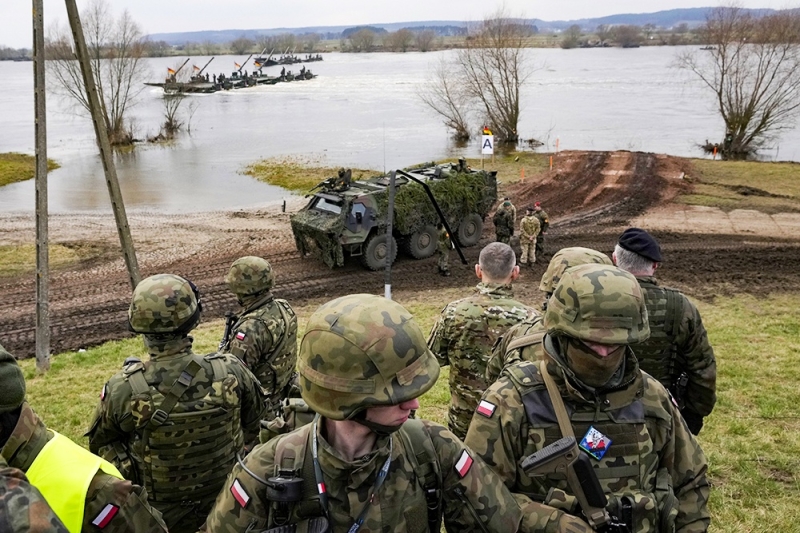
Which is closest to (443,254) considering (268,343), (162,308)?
(268,343)

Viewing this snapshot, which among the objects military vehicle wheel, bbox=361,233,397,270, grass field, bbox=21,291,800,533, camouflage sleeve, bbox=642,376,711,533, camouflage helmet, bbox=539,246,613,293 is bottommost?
grass field, bbox=21,291,800,533

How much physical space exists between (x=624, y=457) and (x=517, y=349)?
98cm

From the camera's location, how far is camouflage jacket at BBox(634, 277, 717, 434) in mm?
3893

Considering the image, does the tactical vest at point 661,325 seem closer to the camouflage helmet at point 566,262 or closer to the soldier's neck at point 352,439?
the camouflage helmet at point 566,262

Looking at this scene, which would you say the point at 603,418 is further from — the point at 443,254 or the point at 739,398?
the point at 443,254

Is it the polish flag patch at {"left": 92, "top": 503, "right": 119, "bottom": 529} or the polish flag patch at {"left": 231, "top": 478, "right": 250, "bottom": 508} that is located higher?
the polish flag patch at {"left": 231, "top": 478, "right": 250, "bottom": 508}

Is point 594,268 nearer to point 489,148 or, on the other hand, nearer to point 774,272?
point 774,272

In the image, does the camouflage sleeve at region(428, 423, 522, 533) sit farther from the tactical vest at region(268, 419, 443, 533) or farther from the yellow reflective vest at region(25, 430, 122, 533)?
the yellow reflective vest at region(25, 430, 122, 533)

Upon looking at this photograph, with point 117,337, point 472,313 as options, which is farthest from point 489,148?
point 472,313

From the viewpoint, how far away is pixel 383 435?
210 cm

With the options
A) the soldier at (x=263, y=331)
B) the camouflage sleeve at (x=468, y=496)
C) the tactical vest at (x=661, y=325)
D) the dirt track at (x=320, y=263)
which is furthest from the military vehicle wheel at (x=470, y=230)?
the camouflage sleeve at (x=468, y=496)

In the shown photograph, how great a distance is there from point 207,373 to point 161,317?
379 millimetres

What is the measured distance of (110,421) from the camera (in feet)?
11.0

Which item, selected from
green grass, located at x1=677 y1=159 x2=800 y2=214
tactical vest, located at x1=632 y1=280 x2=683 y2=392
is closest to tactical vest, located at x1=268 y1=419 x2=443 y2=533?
tactical vest, located at x1=632 y1=280 x2=683 y2=392
